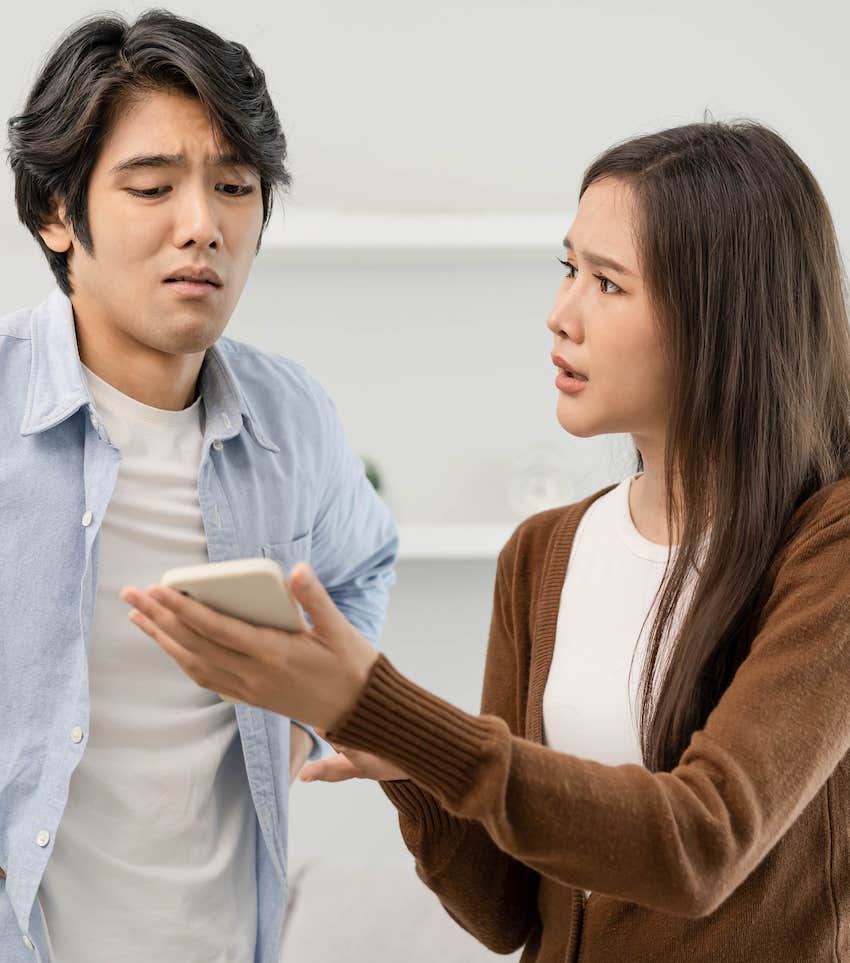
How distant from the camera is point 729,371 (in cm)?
124

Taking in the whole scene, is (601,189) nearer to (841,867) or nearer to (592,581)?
(592,581)

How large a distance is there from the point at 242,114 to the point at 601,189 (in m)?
0.51

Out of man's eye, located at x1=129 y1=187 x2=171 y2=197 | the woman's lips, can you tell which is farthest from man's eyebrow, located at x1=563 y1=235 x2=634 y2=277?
man's eye, located at x1=129 y1=187 x2=171 y2=197

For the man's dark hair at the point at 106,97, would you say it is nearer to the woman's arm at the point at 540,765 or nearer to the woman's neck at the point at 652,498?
the woman's neck at the point at 652,498

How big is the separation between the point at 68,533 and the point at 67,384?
0.20 m

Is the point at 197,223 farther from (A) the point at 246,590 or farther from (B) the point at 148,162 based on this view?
(A) the point at 246,590

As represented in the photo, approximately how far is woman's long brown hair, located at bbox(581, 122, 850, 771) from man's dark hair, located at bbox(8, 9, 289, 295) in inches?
22.5

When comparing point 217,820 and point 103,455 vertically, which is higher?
point 103,455

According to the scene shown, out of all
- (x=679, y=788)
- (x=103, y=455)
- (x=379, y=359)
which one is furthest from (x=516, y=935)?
(x=379, y=359)

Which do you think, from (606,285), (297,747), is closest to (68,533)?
(297,747)

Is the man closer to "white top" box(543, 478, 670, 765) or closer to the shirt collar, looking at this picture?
the shirt collar

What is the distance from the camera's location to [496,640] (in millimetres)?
1515

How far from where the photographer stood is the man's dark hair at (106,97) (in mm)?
1486

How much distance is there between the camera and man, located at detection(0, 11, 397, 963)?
1.41 m
